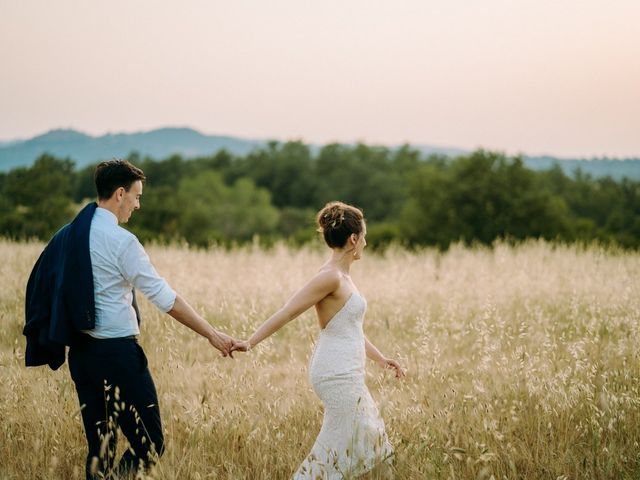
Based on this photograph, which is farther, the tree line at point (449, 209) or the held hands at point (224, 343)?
the tree line at point (449, 209)

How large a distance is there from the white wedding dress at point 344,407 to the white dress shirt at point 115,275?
3.29 feet

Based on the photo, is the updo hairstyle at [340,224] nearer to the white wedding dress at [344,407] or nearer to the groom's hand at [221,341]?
the white wedding dress at [344,407]

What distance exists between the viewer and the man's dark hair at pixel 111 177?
136 inches

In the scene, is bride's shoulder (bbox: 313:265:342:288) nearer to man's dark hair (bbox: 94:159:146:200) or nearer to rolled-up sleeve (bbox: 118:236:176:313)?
rolled-up sleeve (bbox: 118:236:176:313)

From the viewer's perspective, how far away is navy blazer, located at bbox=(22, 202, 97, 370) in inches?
128

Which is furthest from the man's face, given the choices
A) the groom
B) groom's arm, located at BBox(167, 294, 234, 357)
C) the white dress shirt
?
groom's arm, located at BBox(167, 294, 234, 357)

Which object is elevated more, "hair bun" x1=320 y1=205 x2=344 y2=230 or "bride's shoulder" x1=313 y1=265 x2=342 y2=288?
"hair bun" x1=320 y1=205 x2=344 y2=230

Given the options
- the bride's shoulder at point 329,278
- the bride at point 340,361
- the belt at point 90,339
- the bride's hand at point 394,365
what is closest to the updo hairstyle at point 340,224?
the bride at point 340,361

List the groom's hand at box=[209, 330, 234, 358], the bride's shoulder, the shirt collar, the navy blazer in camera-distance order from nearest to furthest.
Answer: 1. the navy blazer
2. the shirt collar
3. the bride's shoulder
4. the groom's hand at box=[209, 330, 234, 358]

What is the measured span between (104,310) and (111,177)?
0.76 meters

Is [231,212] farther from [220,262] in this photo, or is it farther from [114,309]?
[114,309]

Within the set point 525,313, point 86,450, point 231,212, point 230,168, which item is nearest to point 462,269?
point 525,313

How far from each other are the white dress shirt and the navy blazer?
67mm

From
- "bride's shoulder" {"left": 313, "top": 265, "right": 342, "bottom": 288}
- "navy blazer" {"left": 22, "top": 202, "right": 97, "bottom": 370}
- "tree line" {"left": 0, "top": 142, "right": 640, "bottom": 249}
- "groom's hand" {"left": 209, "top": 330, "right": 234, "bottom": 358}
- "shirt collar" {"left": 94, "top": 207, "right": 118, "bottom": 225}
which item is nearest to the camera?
"navy blazer" {"left": 22, "top": 202, "right": 97, "bottom": 370}
